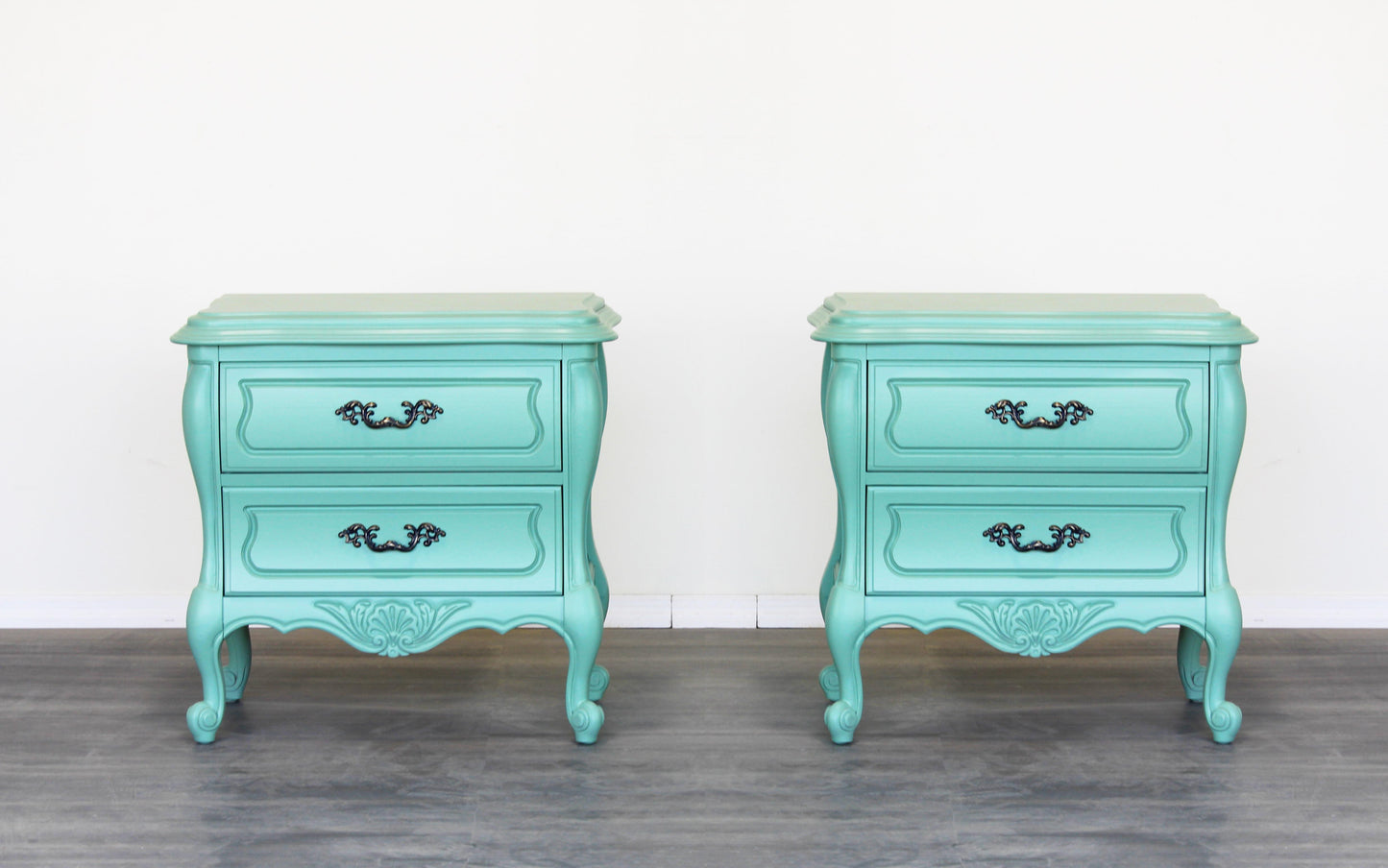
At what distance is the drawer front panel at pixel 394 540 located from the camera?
2.35 meters

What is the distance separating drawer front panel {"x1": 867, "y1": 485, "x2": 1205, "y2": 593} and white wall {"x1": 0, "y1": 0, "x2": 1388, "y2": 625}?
70 centimetres

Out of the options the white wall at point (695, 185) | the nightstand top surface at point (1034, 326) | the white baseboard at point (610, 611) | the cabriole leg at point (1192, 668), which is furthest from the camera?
the white baseboard at point (610, 611)

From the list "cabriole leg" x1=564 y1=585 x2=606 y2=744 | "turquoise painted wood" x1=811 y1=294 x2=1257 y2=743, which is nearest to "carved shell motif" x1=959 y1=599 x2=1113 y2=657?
"turquoise painted wood" x1=811 y1=294 x2=1257 y2=743

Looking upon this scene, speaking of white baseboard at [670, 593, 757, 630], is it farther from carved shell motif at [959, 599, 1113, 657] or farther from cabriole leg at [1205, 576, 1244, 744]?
cabriole leg at [1205, 576, 1244, 744]

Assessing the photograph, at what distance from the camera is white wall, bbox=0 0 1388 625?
2902 mm

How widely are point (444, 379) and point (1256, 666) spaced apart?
71.0 inches

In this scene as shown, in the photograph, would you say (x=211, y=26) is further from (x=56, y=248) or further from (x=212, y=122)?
(x=56, y=248)

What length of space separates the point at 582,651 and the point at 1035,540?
2.74ft

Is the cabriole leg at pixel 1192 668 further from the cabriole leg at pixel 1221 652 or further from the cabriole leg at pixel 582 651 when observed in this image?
the cabriole leg at pixel 582 651

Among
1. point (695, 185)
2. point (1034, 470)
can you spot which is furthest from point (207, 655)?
point (1034, 470)

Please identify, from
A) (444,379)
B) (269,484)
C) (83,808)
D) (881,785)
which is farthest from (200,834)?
(881,785)

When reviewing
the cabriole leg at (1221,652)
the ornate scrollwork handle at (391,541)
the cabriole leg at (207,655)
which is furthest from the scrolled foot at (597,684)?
the cabriole leg at (1221,652)

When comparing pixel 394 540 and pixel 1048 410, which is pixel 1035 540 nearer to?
pixel 1048 410

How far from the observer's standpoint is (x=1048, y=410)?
2.32 meters
